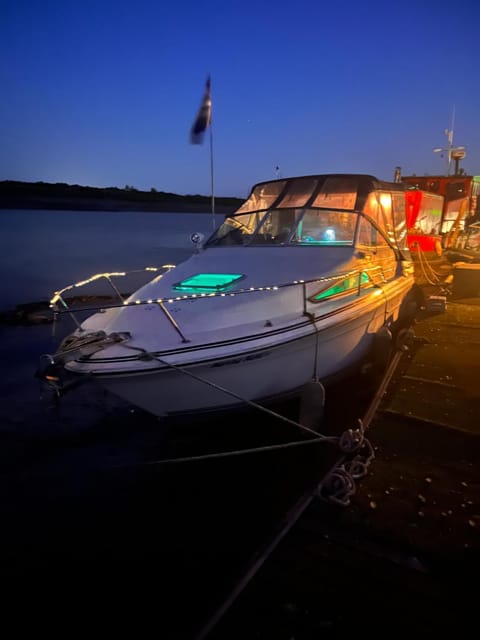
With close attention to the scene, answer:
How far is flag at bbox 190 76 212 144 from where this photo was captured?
7422 mm

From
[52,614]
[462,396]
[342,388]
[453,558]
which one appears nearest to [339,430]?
[342,388]

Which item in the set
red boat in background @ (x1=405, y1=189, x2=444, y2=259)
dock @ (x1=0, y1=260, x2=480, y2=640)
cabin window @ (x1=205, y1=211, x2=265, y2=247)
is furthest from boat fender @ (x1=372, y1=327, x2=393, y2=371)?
red boat in background @ (x1=405, y1=189, x2=444, y2=259)

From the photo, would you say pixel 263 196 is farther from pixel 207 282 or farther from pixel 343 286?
pixel 207 282

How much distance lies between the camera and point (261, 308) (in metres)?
4.63

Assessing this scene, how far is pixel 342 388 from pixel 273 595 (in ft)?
13.8

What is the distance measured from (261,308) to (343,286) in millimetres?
1395

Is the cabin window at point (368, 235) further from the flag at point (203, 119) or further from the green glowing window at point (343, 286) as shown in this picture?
the flag at point (203, 119)

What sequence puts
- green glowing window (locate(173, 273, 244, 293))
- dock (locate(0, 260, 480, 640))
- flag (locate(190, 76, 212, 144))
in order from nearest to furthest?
dock (locate(0, 260, 480, 640)) → green glowing window (locate(173, 273, 244, 293)) → flag (locate(190, 76, 212, 144))

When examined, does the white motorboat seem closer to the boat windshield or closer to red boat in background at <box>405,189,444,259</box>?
the boat windshield

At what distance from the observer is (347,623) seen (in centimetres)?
238

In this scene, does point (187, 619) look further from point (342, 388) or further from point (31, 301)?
point (31, 301)

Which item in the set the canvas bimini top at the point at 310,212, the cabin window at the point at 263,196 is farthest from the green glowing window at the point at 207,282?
the cabin window at the point at 263,196

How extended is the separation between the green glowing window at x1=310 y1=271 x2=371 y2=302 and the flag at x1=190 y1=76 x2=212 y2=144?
3908mm

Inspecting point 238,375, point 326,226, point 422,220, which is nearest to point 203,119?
point 326,226
